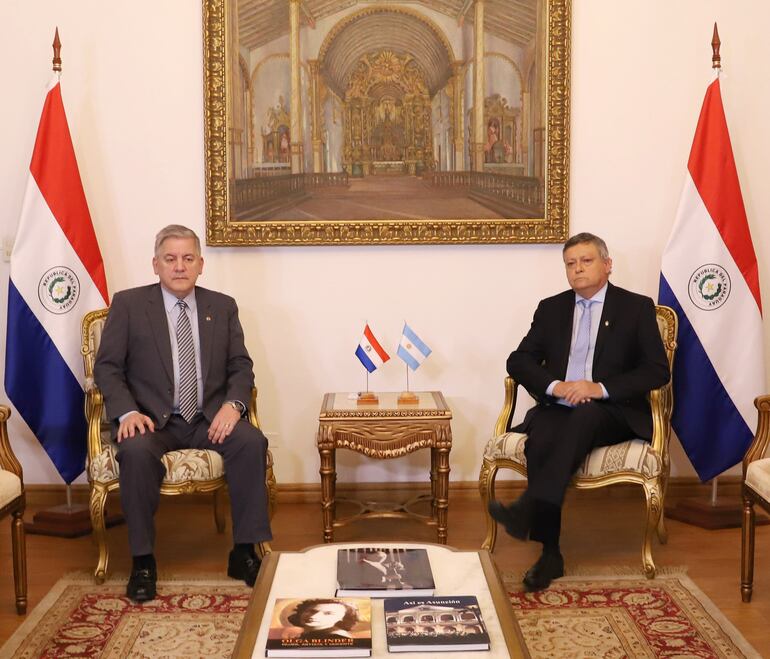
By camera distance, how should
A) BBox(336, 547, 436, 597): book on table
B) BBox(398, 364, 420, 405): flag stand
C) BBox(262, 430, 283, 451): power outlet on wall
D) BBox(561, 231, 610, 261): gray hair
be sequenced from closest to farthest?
BBox(336, 547, 436, 597): book on table
BBox(561, 231, 610, 261): gray hair
BBox(398, 364, 420, 405): flag stand
BBox(262, 430, 283, 451): power outlet on wall

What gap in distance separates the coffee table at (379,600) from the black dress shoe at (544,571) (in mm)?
873

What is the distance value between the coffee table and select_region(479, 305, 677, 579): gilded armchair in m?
1.06

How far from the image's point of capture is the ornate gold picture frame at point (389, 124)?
190 inches

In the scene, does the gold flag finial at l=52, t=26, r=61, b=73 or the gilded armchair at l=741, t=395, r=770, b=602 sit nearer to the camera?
the gilded armchair at l=741, t=395, r=770, b=602

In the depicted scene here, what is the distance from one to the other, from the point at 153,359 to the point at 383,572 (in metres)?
1.77

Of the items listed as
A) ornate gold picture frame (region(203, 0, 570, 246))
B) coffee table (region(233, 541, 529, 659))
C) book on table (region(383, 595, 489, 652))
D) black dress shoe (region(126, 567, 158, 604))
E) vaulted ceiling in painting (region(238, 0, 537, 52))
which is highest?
vaulted ceiling in painting (region(238, 0, 537, 52))

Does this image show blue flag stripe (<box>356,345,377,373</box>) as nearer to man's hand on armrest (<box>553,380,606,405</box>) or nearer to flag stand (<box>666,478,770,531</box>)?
man's hand on armrest (<box>553,380,606,405</box>)

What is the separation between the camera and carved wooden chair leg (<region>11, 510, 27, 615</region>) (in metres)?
3.45

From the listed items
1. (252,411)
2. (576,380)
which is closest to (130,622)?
(252,411)

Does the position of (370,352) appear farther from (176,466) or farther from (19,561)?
(19,561)

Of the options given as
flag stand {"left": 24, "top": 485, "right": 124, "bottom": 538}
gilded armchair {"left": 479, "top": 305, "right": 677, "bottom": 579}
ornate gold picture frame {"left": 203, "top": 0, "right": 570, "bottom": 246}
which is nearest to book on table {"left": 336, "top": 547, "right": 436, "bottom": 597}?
gilded armchair {"left": 479, "top": 305, "right": 677, "bottom": 579}

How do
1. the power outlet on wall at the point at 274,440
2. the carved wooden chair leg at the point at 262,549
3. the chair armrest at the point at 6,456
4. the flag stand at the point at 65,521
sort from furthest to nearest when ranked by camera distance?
the power outlet on wall at the point at 274,440
the flag stand at the point at 65,521
the carved wooden chair leg at the point at 262,549
the chair armrest at the point at 6,456

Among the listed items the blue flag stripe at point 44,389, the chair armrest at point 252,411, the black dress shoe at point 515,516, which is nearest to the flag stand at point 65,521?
the blue flag stripe at point 44,389

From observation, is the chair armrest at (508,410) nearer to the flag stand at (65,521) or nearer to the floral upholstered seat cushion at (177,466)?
the floral upholstered seat cushion at (177,466)
